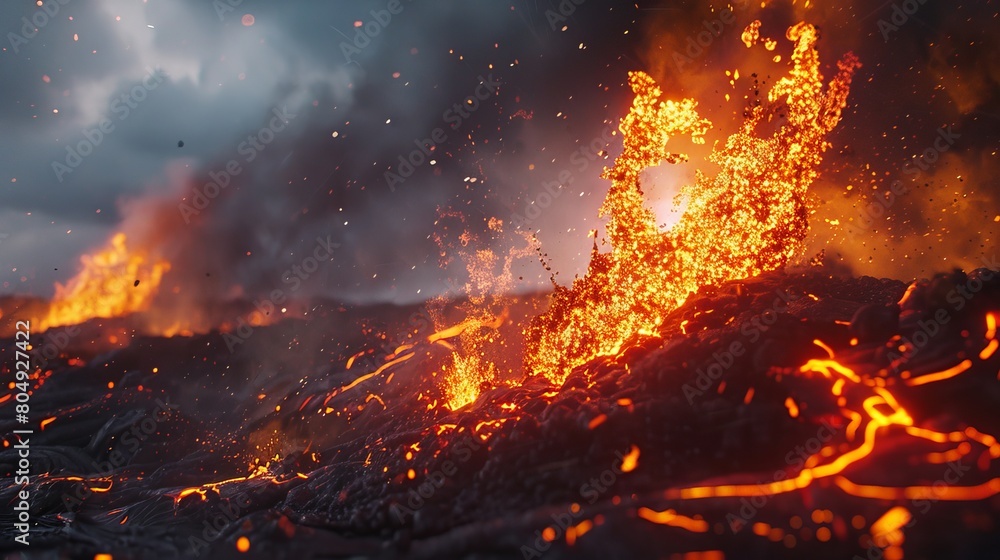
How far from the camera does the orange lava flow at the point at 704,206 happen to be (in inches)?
683

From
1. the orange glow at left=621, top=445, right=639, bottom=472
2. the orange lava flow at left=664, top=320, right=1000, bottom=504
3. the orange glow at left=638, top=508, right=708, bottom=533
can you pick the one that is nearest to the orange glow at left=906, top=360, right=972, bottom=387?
the orange lava flow at left=664, top=320, right=1000, bottom=504

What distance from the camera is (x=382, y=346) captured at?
4369 cm

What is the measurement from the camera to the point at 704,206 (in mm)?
18422

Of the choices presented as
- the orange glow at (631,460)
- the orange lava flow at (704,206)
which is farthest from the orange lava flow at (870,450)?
the orange lava flow at (704,206)

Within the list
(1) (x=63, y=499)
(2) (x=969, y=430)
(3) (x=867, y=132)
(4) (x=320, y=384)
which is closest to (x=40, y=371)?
(4) (x=320, y=384)

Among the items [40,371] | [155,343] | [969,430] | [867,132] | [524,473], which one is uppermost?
[155,343]

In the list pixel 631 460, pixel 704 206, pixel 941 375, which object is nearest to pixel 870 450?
pixel 941 375

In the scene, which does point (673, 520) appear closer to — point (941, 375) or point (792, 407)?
point (792, 407)

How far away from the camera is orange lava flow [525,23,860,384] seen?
17344 mm

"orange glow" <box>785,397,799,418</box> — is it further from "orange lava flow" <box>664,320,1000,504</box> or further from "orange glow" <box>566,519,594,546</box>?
"orange glow" <box>566,519,594,546</box>

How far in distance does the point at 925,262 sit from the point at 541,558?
26.4 m

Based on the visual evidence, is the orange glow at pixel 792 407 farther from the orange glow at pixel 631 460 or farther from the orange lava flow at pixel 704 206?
the orange lava flow at pixel 704 206

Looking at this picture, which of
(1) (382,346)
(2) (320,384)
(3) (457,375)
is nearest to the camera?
(3) (457,375)

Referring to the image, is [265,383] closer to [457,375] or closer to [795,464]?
[457,375]
